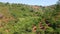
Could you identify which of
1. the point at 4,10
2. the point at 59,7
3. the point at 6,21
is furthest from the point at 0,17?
the point at 59,7

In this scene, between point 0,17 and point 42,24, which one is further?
point 0,17

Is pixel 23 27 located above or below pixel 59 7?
below

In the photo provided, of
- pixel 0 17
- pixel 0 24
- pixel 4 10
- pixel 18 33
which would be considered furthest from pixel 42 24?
pixel 4 10

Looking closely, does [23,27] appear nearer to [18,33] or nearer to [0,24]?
[18,33]

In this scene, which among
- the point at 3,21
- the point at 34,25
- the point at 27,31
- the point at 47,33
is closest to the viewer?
the point at 47,33

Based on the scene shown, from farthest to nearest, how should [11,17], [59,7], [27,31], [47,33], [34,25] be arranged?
[11,17] < [34,25] < [27,31] < [59,7] < [47,33]

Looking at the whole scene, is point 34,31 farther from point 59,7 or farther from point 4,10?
point 4,10

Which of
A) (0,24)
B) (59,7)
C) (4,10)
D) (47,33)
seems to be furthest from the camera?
(4,10)

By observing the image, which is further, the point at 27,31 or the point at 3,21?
the point at 3,21

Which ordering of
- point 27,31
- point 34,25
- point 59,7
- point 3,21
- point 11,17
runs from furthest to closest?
point 11,17 < point 3,21 < point 34,25 < point 27,31 < point 59,7
